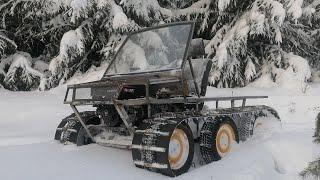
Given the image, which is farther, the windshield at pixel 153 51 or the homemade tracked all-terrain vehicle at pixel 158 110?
the windshield at pixel 153 51

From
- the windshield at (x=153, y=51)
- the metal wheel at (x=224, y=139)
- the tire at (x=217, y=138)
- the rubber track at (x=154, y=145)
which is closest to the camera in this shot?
the rubber track at (x=154, y=145)

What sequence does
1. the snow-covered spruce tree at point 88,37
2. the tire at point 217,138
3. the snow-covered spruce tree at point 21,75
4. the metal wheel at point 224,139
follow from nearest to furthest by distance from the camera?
the tire at point 217,138 → the metal wheel at point 224,139 → the snow-covered spruce tree at point 88,37 → the snow-covered spruce tree at point 21,75

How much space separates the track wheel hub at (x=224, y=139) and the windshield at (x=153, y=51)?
1.15 meters

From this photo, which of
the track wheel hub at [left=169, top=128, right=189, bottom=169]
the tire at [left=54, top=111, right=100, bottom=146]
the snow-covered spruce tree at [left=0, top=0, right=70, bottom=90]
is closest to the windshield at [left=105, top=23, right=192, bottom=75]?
the tire at [left=54, top=111, right=100, bottom=146]

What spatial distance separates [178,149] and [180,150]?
A: 50 millimetres

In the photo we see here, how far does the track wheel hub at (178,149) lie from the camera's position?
6.15 meters

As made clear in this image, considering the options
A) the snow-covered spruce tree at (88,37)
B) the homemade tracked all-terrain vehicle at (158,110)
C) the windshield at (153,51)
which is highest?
the snow-covered spruce tree at (88,37)

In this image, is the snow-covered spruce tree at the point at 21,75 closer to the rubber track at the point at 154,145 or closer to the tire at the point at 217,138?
the tire at the point at 217,138

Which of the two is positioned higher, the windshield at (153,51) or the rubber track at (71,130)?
the windshield at (153,51)

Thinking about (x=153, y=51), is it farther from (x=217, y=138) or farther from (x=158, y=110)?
(x=217, y=138)

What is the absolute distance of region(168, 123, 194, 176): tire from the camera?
6119mm

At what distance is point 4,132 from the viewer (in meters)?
8.70

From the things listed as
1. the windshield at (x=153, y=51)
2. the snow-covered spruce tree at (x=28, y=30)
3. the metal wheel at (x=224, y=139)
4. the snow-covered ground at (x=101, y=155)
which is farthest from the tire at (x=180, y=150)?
the snow-covered spruce tree at (x=28, y=30)

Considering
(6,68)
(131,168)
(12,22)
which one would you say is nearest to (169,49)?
(131,168)
